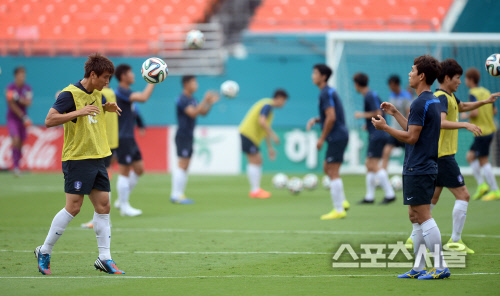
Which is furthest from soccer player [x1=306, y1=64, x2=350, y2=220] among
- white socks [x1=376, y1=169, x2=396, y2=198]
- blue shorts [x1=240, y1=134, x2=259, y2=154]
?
blue shorts [x1=240, y1=134, x2=259, y2=154]

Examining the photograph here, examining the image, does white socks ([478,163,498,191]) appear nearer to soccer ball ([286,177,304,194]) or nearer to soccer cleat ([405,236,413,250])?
soccer ball ([286,177,304,194])

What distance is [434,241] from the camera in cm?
599

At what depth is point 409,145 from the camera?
6.28 m

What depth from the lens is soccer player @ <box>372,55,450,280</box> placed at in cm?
602

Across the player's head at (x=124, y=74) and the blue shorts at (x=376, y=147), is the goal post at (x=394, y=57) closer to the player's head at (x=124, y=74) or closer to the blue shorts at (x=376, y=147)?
the blue shorts at (x=376, y=147)

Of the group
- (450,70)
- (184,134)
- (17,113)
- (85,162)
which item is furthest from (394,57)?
(85,162)

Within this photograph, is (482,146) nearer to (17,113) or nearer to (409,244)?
(409,244)

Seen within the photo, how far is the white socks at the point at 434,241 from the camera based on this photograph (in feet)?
19.7

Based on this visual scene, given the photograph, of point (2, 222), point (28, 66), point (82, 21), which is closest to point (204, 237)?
point (2, 222)

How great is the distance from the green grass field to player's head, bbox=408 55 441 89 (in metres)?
1.82

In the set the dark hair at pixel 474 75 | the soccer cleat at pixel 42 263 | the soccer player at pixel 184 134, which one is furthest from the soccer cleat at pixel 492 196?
the soccer cleat at pixel 42 263

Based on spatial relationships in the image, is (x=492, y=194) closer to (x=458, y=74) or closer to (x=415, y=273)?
(x=458, y=74)

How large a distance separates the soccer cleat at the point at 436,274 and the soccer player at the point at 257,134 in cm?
869

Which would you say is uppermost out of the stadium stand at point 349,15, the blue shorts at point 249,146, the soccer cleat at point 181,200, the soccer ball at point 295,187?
the stadium stand at point 349,15
